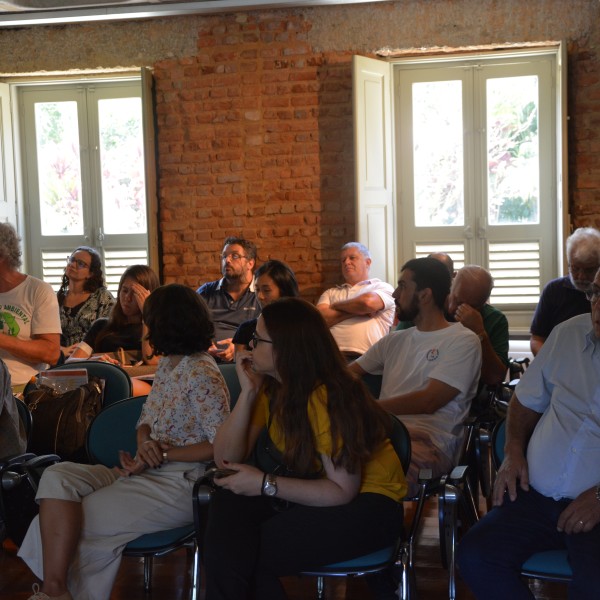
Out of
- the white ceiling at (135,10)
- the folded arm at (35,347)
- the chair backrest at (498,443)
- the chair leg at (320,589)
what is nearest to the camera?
the chair backrest at (498,443)

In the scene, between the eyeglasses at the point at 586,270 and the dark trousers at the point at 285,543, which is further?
the eyeglasses at the point at 586,270

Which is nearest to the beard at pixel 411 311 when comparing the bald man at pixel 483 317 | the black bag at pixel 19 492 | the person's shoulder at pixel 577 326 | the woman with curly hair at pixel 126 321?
the bald man at pixel 483 317

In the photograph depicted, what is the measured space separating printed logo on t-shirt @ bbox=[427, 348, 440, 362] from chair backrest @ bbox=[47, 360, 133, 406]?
1411mm

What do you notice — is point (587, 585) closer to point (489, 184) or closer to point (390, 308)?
point (390, 308)

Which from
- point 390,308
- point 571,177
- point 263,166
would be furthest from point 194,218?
point 571,177

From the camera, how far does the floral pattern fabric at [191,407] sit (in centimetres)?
321

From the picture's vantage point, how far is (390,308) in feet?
21.2

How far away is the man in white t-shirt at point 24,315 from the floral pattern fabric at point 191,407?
1.43 meters

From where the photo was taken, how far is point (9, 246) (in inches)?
178

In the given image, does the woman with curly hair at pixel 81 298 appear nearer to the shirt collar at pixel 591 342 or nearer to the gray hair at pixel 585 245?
the gray hair at pixel 585 245

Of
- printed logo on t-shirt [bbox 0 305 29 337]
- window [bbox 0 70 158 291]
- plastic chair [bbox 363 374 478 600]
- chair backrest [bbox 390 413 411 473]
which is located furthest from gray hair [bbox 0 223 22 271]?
window [bbox 0 70 158 291]

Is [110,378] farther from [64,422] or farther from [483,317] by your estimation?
[483,317]

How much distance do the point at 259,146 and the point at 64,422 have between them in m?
4.42

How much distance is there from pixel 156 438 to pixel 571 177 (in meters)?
5.26
